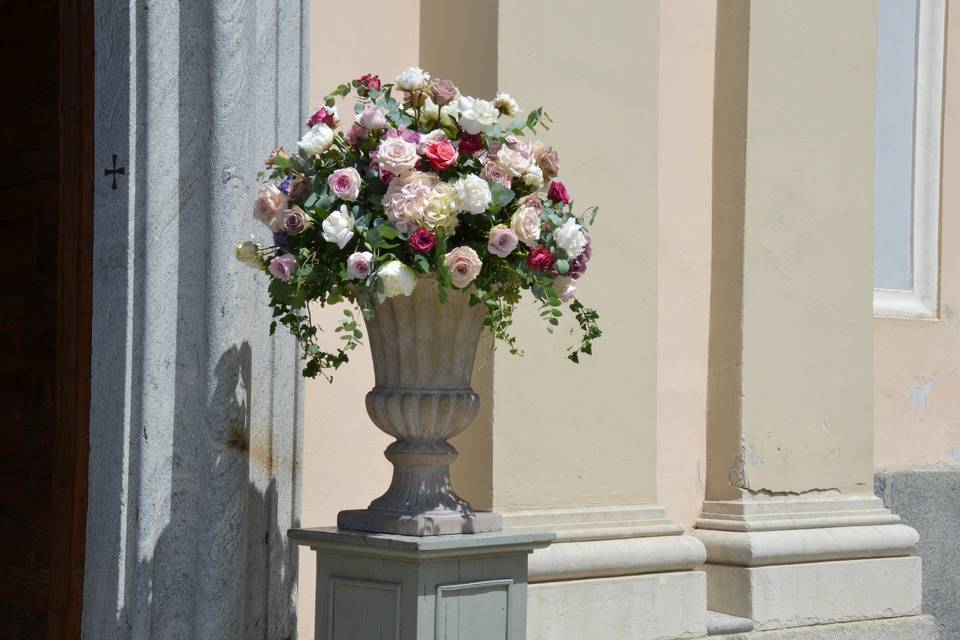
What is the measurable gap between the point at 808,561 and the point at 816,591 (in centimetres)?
11

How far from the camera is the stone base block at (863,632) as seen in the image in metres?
4.57

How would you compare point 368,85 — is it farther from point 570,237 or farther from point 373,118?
point 570,237

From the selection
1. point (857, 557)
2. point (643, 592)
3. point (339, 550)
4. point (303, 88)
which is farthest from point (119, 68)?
point (857, 557)

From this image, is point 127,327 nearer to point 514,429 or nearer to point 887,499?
point 514,429

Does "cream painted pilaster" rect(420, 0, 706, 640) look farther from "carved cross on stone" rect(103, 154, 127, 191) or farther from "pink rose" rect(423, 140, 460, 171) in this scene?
"carved cross on stone" rect(103, 154, 127, 191)

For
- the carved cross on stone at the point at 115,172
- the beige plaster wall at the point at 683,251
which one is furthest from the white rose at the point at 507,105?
the beige plaster wall at the point at 683,251

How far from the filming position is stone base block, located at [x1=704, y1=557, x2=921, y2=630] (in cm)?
459

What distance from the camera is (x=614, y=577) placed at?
418 cm

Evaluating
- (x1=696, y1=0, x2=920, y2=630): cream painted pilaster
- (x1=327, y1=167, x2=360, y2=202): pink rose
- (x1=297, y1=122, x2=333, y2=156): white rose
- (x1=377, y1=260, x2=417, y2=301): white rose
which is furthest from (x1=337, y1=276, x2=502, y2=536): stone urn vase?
(x1=696, y1=0, x2=920, y2=630): cream painted pilaster

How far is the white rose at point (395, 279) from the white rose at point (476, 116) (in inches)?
14.5

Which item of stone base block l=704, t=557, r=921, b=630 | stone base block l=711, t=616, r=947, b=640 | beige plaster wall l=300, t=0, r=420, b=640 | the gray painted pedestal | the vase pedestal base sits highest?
beige plaster wall l=300, t=0, r=420, b=640

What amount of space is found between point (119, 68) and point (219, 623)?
1.45 meters

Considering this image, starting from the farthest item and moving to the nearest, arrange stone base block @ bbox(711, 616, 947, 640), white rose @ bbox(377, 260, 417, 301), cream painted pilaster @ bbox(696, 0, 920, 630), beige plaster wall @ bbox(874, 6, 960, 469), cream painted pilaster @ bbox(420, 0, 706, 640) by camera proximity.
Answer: beige plaster wall @ bbox(874, 6, 960, 469)
cream painted pilaster @ bbox(696, 0, 920, 630)
stone base block @ bbox(711, 616, 947, 640)
cream painted pilaster @ bbox(420, 0, 706, 640)
white rose @ bbox(377, 260, 417, 301)

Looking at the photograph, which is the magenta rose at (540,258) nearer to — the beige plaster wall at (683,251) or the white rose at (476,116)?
the white rose at (476,116)
